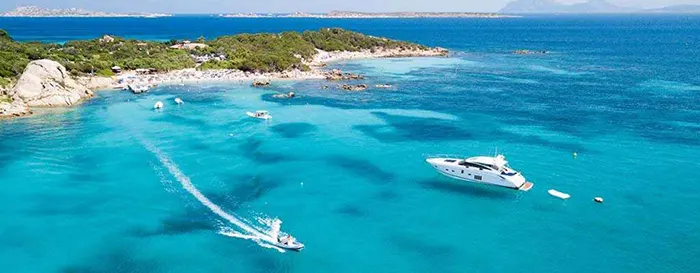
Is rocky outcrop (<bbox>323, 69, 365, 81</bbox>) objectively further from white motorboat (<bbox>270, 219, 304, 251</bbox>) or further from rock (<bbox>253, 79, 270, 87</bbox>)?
white motorboat (<bbox>270, 219, 304, 251</bbox>)

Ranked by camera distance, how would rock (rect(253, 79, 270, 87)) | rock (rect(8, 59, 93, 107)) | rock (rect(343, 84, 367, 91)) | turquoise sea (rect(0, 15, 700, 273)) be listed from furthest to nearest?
rock (rect(253, 79, 270, 87)), rock (rect(343, 84, 367, 91)), rock (rect(8, 59, 93, 107)), turquoise sea (rect(0, 15, 700, 273))

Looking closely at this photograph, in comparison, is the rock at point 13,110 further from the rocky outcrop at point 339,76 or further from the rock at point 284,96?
the rocky outcrop at point 339,76

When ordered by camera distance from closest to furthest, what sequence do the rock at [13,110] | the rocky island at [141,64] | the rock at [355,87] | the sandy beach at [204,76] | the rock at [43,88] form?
the rock at [13,110], the rock at [43,88], the rocky island at [141,64], the rock at [355,87], the sandy beach at [204,76]

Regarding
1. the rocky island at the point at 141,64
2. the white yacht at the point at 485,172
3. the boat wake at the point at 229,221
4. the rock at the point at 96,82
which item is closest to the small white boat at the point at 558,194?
the white yacht at the point at 485,172

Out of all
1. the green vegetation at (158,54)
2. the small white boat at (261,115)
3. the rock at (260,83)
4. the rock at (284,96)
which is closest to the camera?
the small white boat at (261,115)

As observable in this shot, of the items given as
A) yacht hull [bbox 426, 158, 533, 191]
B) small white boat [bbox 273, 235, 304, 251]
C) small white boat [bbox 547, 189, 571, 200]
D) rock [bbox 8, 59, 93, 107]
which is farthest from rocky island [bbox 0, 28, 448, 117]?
small white boat [bbox 547, 189, 571, 200]

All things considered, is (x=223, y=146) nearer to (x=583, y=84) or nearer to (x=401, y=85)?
(x=401, y=85)

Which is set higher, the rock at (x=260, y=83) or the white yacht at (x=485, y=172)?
the white yacht at (x=485, y=172)

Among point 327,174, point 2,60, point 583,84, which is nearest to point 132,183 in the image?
point 327,174
